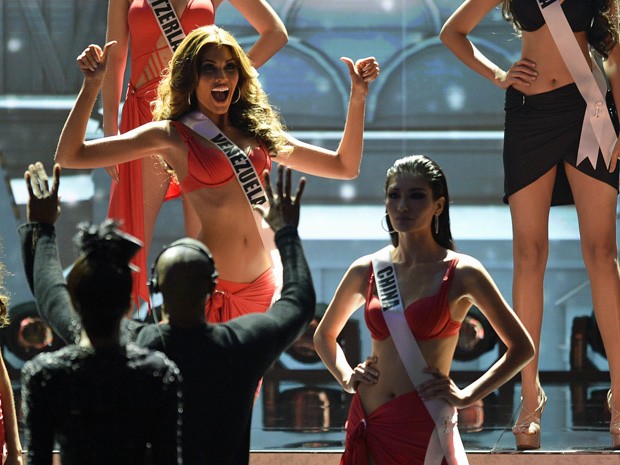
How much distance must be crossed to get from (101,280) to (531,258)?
91.7 inches

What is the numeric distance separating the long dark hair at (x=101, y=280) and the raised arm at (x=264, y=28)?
7.88 ft

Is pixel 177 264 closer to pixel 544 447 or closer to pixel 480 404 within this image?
pixel 544 447

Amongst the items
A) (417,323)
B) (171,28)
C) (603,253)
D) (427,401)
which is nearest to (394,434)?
(427,401)

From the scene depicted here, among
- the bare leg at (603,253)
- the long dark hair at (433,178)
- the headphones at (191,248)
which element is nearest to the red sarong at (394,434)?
the long dark hair at (433,178)

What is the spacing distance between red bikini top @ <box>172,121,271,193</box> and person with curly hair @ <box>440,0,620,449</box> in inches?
39.9

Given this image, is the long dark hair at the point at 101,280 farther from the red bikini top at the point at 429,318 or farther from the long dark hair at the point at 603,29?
the long dark hair at the point at 603,29

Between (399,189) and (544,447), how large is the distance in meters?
1.23

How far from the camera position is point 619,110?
4324mm

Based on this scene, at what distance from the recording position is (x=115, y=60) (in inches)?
172

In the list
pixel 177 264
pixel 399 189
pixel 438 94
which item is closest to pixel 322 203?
pixel 438 94

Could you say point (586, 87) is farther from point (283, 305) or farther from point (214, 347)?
point (214, 347)

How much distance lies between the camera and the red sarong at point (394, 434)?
10.4 feet

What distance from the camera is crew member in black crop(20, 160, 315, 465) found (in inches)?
95.5

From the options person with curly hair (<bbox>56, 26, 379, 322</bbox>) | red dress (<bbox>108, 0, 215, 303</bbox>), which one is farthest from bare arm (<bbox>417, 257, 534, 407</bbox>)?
red dress (<bbox>108, 0, 215, 303</bbox>)
